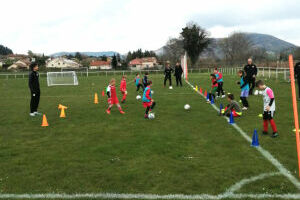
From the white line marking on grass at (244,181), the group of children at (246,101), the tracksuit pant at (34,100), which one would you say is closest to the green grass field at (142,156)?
the white line marking on grass at (244,181)

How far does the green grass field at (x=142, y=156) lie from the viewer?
436 centimetres

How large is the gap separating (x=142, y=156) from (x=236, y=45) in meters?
Answer: 93.7

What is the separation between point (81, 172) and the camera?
4.96 meters

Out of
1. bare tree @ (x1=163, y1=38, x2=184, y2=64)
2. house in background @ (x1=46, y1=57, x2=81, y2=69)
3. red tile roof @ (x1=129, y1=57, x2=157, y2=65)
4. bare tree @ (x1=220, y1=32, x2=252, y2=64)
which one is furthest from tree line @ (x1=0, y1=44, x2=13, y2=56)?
bare tree @ (x1=220, y1=32, x2=252, y2=64)

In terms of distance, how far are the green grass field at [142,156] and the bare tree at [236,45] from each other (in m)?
86.2

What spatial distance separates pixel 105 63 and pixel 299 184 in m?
130

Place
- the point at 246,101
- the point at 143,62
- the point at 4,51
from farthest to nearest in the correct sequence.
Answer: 1. the point at 4,51
2. the point at 143,62
3. the point at 246,101

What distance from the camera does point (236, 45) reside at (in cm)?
9250

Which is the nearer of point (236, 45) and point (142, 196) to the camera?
point (142, 196)

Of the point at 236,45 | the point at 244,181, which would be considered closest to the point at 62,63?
the point at 236,45

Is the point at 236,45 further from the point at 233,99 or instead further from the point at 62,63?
the point at 233,99

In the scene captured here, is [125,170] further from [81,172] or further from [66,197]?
[66,197]

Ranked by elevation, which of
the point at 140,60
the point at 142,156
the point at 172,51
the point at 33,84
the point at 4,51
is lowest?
the point at 142,156

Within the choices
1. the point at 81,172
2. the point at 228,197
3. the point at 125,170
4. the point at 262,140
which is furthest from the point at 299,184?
the point at 81,172
